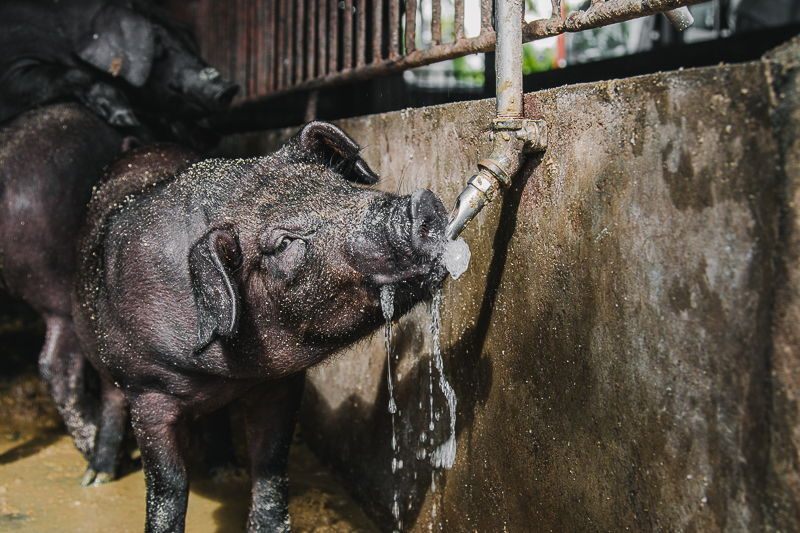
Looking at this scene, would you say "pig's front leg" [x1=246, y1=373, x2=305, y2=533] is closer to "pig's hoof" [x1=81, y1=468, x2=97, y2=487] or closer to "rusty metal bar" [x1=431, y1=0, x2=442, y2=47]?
"pig's hoof" [x1=81, y1=468, x2=97, y2=487]

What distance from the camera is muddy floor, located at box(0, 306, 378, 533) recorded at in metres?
3.52

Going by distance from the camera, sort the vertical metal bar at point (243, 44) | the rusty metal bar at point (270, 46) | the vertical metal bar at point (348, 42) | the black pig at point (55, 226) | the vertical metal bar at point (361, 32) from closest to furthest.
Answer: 1. the vertical metal bar at point (361, 32)
2. the vertical metal bar at point (348, 42)
3. the black pig at point (55, 226)
4. the rusty metal bar at point (270, 46)
5. the vertical metal bar at point (243, 44)

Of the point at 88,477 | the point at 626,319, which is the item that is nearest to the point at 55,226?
the point at 88,477

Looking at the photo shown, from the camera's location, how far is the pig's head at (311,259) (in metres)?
2.34

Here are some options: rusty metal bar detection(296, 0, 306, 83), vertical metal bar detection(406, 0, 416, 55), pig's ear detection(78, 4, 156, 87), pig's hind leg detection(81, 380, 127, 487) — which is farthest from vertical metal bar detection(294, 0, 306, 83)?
pig's hind leg detection(81, 380, 127, 487)

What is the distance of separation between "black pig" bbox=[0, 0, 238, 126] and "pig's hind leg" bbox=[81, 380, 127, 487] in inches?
69.9

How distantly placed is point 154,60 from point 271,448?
124 inches

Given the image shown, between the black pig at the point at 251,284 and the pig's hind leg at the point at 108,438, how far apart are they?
103 cm

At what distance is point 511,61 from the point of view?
2.32 metres

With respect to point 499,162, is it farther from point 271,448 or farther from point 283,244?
point 271,448

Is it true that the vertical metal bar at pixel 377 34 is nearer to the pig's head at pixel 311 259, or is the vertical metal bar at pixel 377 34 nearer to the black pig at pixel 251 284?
the black pig at pixel 251 284

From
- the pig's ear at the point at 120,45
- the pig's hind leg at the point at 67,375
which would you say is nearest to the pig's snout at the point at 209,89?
the pig's ear at the point at 120,45

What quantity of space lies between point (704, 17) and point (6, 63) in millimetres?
9244

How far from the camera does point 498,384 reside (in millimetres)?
2578
